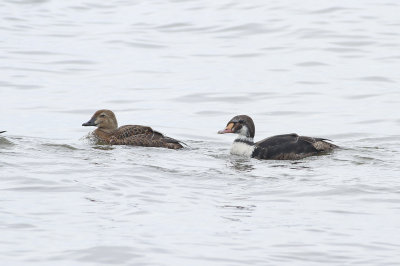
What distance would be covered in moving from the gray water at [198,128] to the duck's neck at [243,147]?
10.2 inches

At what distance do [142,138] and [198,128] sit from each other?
2.47 m

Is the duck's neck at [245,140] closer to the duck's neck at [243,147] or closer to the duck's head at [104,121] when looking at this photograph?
the duck's neck at [243,147]

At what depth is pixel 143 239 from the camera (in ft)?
33.2

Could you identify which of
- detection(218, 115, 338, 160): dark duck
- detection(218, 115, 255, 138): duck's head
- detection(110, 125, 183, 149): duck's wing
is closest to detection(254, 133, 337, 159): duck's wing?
detection(218, 115, 338, 160): dark duck

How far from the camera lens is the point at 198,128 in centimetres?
1798

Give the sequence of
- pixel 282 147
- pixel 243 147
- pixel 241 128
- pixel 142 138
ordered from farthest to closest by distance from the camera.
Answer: pixel 142 138 < pixel 241 128 < pixel 243 147 < pixel 282 147

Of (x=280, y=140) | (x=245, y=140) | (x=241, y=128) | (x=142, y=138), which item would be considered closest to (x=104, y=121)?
(x=142, y=138)

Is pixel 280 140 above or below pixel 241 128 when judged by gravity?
below

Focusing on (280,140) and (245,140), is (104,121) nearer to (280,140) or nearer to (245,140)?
(245,140)

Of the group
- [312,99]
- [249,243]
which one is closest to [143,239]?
[249,243]

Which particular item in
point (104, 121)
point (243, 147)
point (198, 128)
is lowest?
point (243, 147)

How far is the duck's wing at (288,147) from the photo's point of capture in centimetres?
1476

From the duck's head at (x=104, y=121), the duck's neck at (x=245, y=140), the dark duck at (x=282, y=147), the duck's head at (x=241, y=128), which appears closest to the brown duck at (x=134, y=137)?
the duck's head at (x=104, y=121)

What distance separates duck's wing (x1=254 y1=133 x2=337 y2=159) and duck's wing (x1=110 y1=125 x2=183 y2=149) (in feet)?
4.60
